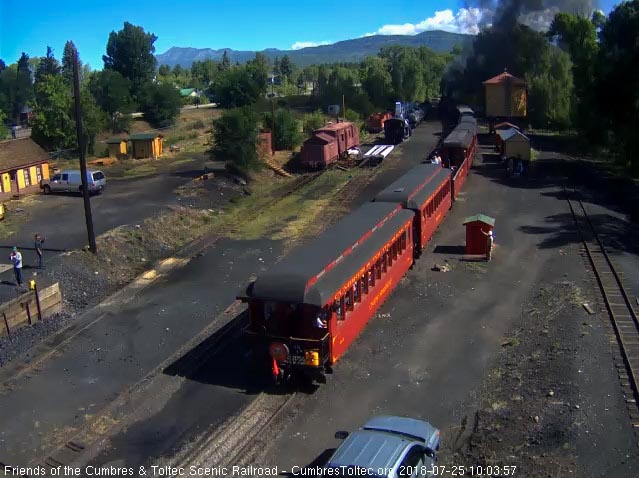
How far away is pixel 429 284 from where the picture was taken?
21562mm

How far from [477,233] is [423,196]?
2.65m

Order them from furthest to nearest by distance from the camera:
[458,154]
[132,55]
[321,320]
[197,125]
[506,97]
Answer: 1. [132,55]
2. [197,125]
3. [506,97]
4. [458,154]
5. [321,320]

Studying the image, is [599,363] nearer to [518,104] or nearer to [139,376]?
[139,376]

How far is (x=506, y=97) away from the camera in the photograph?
65562 millimetres

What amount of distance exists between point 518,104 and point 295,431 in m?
60.0

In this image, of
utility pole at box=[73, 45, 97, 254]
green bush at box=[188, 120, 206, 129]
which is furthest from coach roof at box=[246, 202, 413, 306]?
green bush at box=[188, 120, 206, 129]

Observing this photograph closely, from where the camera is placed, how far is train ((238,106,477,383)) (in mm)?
13867

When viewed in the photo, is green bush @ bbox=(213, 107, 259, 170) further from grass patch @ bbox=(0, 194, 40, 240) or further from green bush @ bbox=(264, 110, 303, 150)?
Result: green bush @ bbox=(264, 110, 303, 150)

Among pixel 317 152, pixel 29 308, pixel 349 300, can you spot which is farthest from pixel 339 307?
pixel 317 152

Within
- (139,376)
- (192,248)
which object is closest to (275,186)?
(192,248)

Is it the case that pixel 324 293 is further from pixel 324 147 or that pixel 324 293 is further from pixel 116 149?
pixel 116 149

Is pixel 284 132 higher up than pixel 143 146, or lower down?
higher up

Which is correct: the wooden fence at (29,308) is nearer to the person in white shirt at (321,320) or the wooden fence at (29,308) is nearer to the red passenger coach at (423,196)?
the person in white shirt at (321,320)

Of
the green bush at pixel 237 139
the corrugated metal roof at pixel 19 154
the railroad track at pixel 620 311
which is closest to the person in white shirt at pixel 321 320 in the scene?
the railroad track at pixel 620 311
